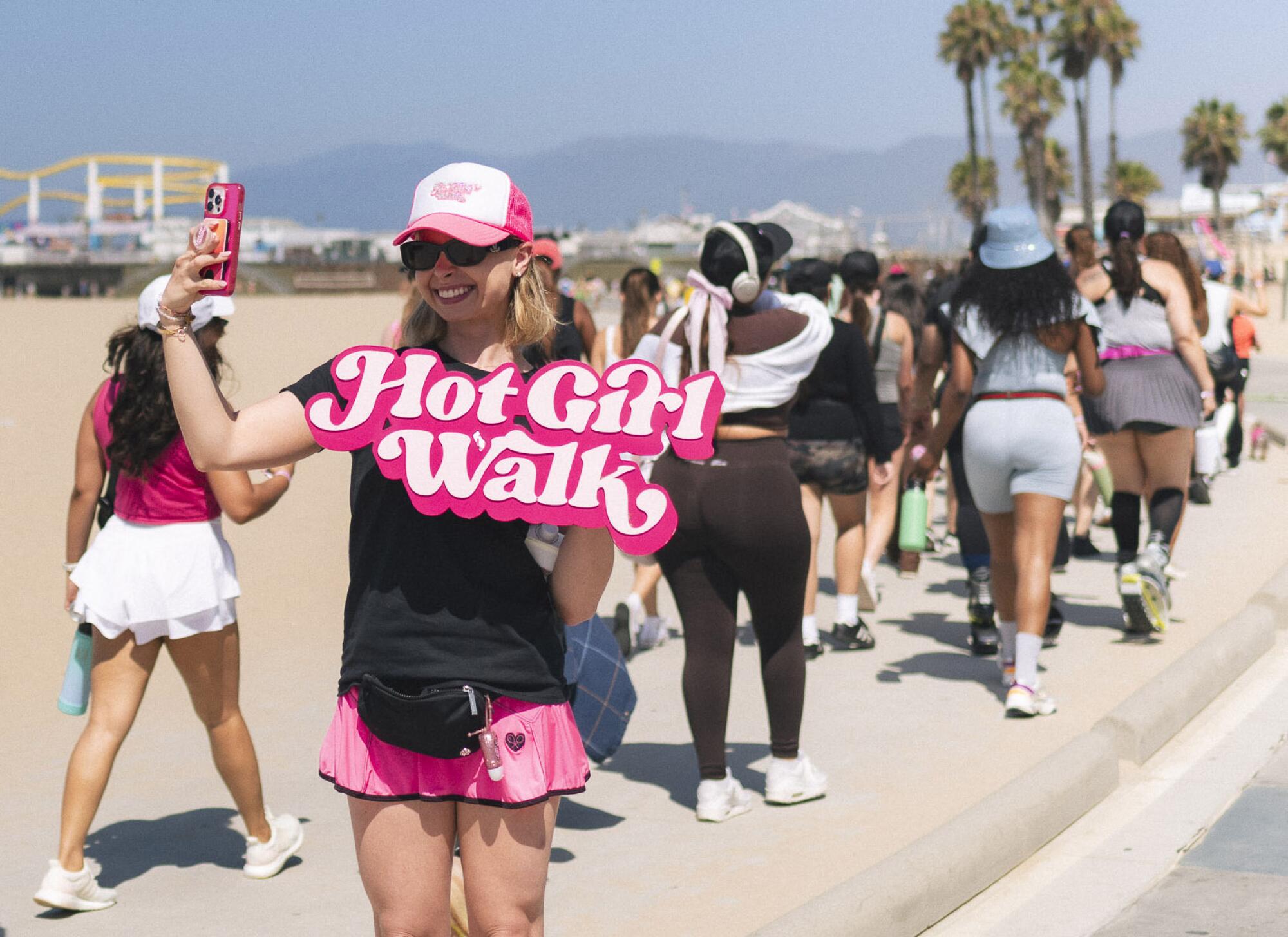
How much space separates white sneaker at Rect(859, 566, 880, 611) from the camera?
8703 millimetres

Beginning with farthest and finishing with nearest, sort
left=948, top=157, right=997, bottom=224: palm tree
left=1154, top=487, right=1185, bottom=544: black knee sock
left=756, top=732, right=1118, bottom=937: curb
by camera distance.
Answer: left=948, top=157, right=997, bottom=224: palm tree
left=1154, top=487, right=1185, bottom=544: black knee sock
left=756, top=732, right=1118, bottom=937: curb

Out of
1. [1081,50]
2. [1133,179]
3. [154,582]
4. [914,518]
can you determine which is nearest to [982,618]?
[914,518]

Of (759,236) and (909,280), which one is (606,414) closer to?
(759,236)

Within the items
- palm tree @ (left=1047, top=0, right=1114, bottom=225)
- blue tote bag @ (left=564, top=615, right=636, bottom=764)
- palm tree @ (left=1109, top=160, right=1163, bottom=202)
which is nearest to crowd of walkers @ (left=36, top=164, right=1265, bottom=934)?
blue tote bag @ (left=564, top=615, right=636, bottom=764)

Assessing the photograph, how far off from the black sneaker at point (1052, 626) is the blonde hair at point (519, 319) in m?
5.19

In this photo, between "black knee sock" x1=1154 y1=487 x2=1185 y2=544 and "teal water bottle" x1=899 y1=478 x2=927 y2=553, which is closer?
"teal water bottle" x1=899 y1=478 x2=927 y2=553

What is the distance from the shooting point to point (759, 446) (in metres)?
5.29

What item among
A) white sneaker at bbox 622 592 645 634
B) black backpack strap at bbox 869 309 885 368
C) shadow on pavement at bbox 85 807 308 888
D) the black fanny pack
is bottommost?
shadow on pavement at bbox 85 807 308 888

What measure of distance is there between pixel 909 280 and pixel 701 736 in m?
5.70

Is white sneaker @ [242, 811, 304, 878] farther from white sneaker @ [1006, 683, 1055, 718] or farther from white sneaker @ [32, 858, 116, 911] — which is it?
white sneaker @ [1006, 683, 1055, 718]

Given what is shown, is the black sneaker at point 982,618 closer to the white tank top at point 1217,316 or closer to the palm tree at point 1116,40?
the white tank top at point 1217,316

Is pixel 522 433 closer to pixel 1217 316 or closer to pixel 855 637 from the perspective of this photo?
pixel 855 637

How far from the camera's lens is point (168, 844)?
509cm

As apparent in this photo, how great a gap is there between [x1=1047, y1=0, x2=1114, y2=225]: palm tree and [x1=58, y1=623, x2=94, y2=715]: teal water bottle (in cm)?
6553
